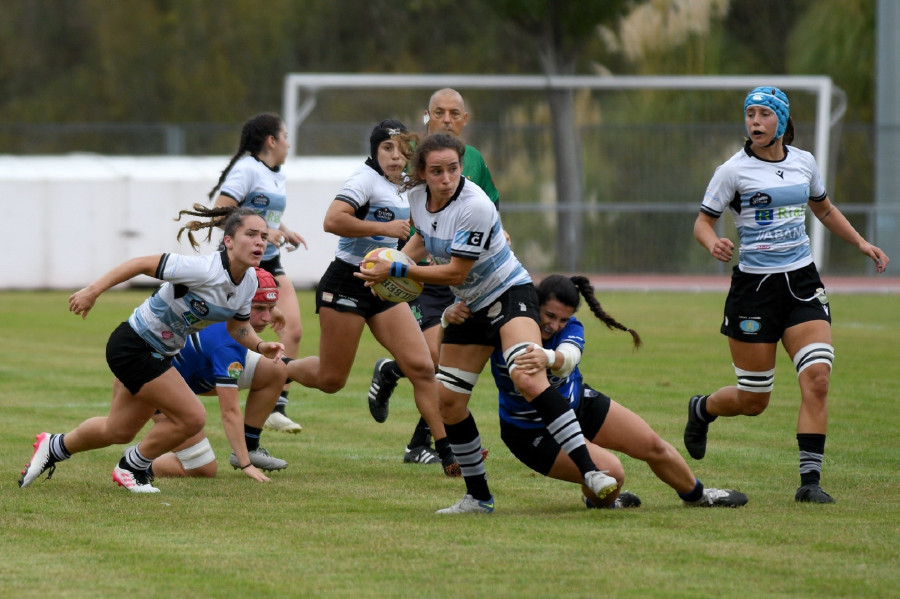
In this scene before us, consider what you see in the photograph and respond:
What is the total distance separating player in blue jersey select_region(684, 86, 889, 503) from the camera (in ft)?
23.7

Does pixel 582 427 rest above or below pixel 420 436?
above

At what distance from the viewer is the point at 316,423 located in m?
10.1

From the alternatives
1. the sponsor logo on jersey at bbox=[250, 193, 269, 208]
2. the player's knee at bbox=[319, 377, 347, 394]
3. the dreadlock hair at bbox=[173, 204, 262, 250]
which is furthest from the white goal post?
the dreadlock hair at bbox=[173, 204, 262, 250]

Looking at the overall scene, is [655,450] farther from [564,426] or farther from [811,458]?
[811,458]

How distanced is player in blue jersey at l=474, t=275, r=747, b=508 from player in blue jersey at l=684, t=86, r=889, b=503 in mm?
837

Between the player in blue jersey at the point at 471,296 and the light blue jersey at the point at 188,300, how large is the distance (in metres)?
0.90

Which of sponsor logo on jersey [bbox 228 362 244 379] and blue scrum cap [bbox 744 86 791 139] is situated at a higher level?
blue scrum cap [bbox 744 86 791 139]

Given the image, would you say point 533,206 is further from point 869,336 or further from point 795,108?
point 869,336

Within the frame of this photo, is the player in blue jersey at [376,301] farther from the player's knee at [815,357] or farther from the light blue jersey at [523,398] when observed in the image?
the player's knee at [815,357]

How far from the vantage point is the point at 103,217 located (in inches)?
953

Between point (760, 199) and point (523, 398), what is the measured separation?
1769mm

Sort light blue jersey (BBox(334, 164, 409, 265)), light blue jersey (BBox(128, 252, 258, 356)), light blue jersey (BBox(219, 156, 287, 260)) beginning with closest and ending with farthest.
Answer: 1. light blue jersey (BBox(128, 252, 258, 356))
2. light blue jersey (BBox(334, 164, 409, 265))
3. light blue jersey (BBox(219, 156, 287, 260))

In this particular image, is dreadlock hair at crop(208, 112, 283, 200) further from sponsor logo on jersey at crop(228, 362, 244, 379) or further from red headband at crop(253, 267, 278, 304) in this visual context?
sponsor logo on jersey at crop(228, 362, 244, 379)

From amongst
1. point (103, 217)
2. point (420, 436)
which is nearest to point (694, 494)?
point (420, 436)
